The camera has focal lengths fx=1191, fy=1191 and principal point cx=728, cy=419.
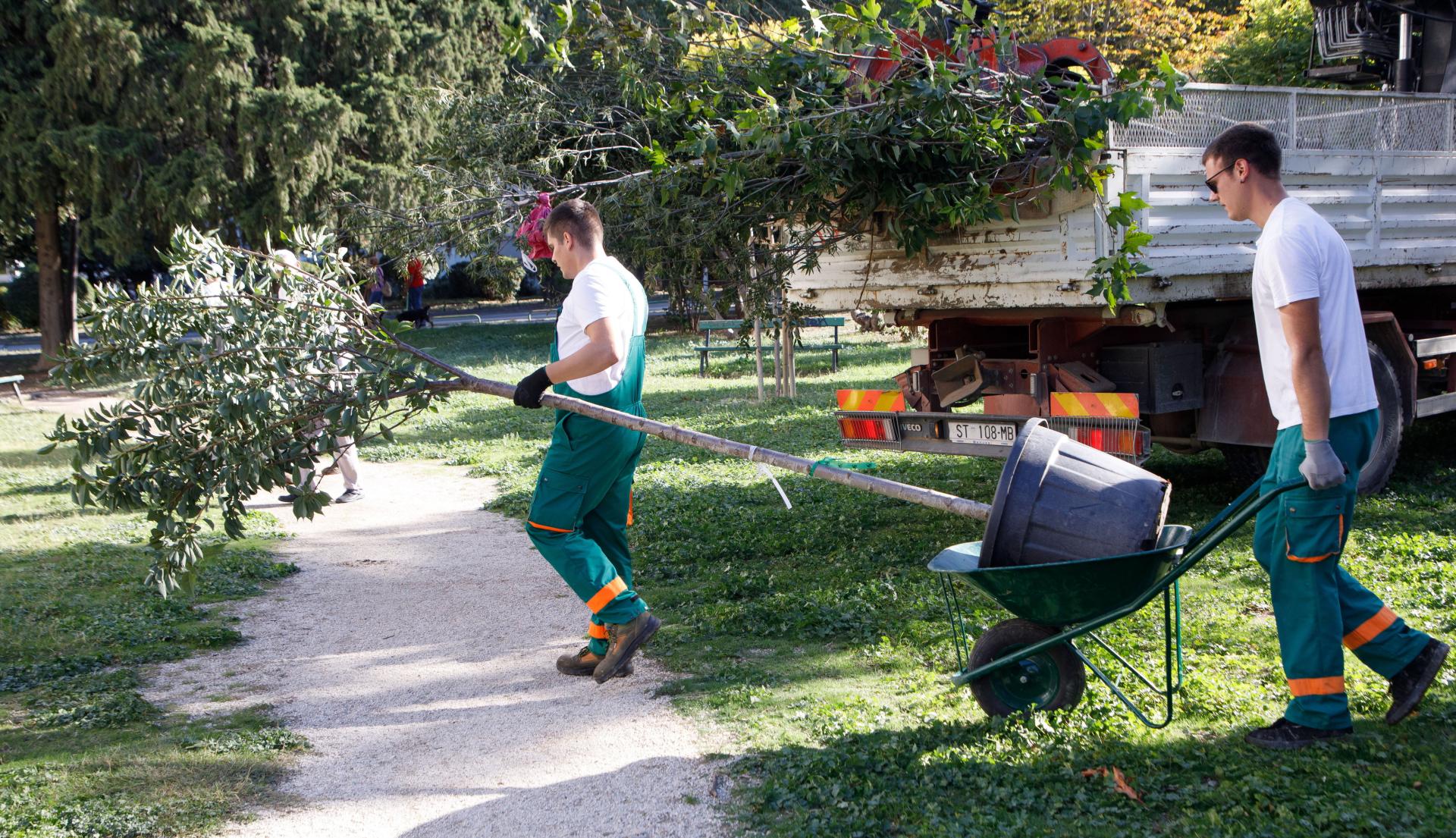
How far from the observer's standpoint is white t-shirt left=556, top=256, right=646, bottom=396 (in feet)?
15.2

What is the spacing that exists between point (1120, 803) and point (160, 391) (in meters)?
3.76

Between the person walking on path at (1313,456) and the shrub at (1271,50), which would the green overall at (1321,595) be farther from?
the shrub at (1271,50)

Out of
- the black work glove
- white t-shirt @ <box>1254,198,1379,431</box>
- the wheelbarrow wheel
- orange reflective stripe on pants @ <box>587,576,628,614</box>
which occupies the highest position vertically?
white t-shirt @ <box>1254,198,1379,431</box>

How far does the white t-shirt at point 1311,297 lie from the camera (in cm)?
362

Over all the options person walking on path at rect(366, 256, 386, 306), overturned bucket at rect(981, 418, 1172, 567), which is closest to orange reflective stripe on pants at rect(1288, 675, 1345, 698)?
overturned bucket at rect(981, 418, 1172, 567)

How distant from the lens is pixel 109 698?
4641 mm

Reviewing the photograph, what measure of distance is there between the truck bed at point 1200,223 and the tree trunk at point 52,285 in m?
17.1

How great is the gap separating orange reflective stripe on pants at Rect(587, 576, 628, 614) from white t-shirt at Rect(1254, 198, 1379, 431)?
250 cm

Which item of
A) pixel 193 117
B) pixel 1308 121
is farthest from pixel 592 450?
pixel 193 117

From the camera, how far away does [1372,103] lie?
7.22 meters

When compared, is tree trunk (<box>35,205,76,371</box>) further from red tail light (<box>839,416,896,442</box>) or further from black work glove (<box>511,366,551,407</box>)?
black work glove (<box>511,366,551,407</box>)

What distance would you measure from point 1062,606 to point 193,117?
18.4 meters

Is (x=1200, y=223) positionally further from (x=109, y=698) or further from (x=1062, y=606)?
(x=109, y=698)

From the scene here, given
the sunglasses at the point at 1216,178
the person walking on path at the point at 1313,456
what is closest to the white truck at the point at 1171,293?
the sunglasses at the point at 1216,178
